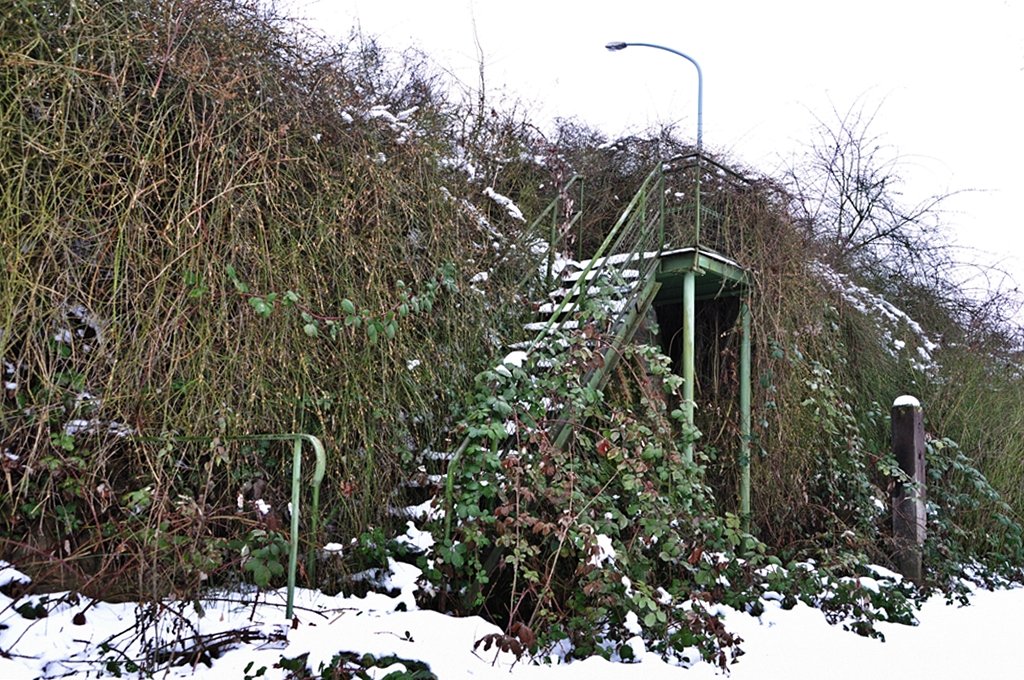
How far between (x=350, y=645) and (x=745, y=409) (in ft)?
14.1

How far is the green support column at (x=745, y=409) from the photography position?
6984 mm

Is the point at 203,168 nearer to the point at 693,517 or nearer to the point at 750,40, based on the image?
the point at 693,517

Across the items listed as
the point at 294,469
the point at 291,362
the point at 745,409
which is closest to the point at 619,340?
the point at 745,409

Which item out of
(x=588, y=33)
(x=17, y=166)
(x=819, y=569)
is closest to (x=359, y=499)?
(x=17, y=166)

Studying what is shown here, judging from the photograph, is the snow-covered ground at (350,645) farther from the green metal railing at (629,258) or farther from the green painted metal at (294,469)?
the green metal railing at (629,258)

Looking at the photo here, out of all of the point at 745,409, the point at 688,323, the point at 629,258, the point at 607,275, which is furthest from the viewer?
the point at 745,409

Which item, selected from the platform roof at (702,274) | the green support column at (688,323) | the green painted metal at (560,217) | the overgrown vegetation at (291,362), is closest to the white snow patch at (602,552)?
the overgrown vegetation at (291,362)

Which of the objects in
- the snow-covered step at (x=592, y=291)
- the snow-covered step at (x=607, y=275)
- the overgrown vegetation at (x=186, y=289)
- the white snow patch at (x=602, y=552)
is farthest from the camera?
the snow-covered step at (x=607, y=275)

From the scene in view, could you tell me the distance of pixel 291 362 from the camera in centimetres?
462

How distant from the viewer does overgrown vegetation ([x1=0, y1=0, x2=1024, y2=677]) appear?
4.05 m

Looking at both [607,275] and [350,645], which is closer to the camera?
[350,645]

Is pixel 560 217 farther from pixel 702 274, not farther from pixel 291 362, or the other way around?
pixel 291 362

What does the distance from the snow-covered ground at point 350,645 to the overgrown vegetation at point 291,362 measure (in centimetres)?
15

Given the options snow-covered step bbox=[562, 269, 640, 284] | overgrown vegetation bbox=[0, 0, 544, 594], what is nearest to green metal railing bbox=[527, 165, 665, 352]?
snow-covered step bbox=[562, 269, 640, 284]
